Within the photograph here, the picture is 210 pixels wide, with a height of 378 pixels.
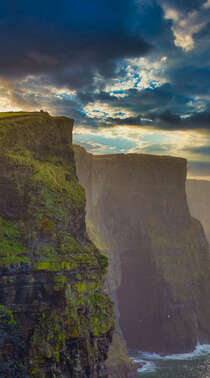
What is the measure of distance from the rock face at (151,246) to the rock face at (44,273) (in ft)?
266

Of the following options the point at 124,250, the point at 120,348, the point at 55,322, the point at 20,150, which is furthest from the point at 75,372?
the point at 124,250

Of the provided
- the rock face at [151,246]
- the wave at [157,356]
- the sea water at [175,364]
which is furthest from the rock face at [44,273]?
the rock face at [151,246]

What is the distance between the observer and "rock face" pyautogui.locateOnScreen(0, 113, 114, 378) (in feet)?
98.9

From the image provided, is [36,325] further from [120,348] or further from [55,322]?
[120,348]

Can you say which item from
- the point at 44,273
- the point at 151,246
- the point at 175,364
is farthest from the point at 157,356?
the point at 44,273

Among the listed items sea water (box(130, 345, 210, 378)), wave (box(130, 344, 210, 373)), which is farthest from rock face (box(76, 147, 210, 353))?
sea water (box(130, 345, 210, 378))

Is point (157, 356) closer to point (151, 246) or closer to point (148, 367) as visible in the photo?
point (148, 367)

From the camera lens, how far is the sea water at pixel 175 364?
87.4 m

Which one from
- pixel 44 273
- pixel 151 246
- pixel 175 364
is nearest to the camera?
pixel 44 273

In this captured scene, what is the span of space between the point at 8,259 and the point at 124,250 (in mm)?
99589

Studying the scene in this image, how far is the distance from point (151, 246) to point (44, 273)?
96255mm

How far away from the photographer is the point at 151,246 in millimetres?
125688

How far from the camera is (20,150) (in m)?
39.5

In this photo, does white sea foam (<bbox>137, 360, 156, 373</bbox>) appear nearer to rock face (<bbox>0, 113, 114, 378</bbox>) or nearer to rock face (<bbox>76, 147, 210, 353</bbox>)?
rock face (<bbox>76, 147, 210, 353</bbox>)
